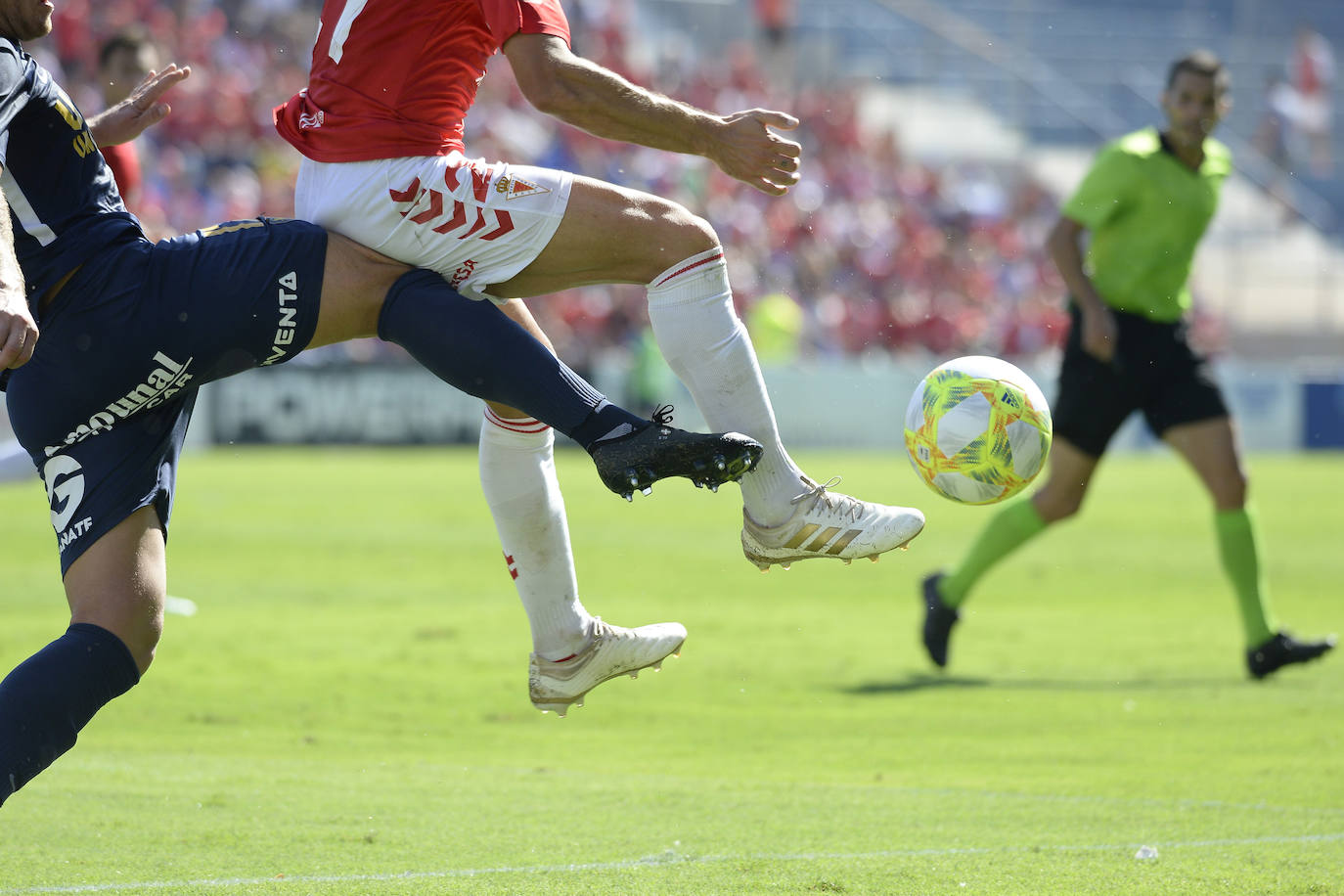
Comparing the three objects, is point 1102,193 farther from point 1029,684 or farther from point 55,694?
point 55,694

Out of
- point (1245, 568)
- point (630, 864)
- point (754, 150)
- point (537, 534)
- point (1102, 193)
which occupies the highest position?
point (754, 150)

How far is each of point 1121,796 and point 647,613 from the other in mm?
4372

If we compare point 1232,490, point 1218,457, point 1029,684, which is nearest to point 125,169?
point 1029,684

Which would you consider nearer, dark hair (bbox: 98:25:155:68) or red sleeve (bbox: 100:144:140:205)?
red sleeve (bbox: 100:144:140:205)

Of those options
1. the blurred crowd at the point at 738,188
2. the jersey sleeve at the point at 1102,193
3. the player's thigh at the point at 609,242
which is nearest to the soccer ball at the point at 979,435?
the player's thigh at the point at 609,242

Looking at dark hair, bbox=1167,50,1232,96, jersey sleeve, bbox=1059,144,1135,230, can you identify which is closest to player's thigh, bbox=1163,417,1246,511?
jersey sleeve, bbox=1059,144,1135,230

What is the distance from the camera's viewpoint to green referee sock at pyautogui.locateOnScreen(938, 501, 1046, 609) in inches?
320

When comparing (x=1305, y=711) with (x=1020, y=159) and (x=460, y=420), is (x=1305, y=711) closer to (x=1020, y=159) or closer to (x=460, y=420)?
(x=460, y=420)

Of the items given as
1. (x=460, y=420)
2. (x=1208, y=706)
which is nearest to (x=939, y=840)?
(x=1208, y=706)

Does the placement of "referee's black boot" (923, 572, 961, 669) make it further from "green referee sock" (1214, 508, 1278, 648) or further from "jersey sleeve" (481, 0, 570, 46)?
"jersey sleeve" (481, 0, 570, 46)

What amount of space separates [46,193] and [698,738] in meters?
3.54

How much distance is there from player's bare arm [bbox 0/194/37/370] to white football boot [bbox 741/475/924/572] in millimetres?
1972

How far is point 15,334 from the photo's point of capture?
11.1 feet

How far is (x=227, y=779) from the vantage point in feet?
18.4
